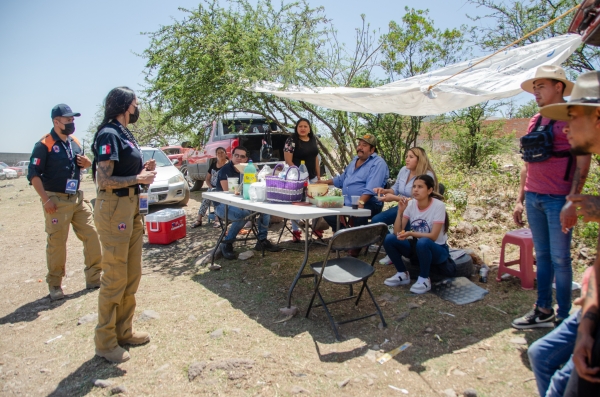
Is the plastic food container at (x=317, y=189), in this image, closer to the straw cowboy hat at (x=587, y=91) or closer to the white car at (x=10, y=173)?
the straw cowboy hat at (x=587, y=91)

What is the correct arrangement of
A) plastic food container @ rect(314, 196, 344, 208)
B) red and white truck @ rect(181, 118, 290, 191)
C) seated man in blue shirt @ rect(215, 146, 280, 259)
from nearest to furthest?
plastic food container @ rect(314, 196, 344, 208) < seated man in blue shirt @ rect(215, 146, 280, 259) < red and white truck @ rect(181, 118, 290, 191)

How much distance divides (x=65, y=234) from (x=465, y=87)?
183 inches

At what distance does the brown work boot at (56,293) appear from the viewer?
4.45 meters

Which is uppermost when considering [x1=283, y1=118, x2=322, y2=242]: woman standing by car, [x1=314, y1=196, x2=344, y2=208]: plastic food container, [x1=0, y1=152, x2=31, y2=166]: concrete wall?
[x1=283, y1=118, x2=322, y2=242]: woman standing by car

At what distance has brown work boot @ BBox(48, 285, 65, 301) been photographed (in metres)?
4.45

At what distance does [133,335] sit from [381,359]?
2022 millimetres

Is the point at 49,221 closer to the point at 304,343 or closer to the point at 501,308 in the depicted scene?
the point at 304,343

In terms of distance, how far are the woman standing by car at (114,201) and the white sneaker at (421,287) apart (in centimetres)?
270

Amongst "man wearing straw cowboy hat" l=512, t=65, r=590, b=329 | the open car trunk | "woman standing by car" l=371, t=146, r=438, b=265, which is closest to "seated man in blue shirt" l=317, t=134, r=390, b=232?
"woman standing by car" l=371, t=146, r=438, b=265

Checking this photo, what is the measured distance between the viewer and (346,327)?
11.8ft

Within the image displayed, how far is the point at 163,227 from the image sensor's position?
659cm

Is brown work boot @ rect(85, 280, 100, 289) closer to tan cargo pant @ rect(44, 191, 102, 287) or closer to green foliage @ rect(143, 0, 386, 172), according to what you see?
tan cargo pant @ rect(44, 191, 102, 287)

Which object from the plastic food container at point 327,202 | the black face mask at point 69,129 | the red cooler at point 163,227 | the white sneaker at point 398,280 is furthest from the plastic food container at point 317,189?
the red cooler at point 163,227

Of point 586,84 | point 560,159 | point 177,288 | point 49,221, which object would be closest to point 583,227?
point 560,159
